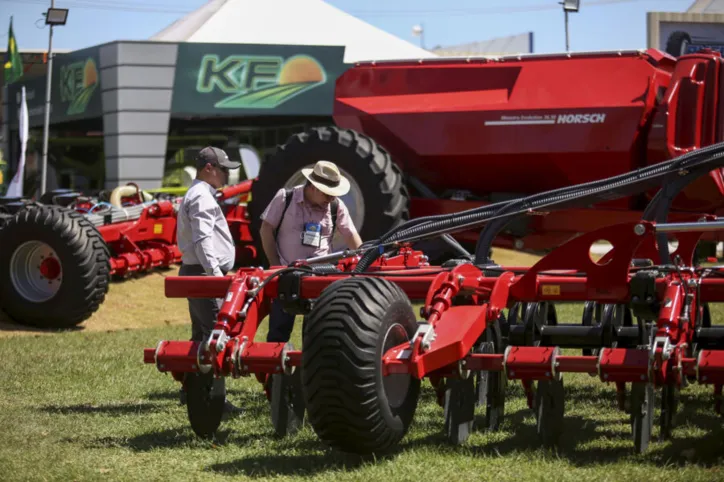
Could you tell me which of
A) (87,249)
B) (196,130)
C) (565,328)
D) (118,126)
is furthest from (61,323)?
(196,130)

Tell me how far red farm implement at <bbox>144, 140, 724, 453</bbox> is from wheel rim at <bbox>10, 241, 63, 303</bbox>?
493 cm

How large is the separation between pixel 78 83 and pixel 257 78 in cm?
436

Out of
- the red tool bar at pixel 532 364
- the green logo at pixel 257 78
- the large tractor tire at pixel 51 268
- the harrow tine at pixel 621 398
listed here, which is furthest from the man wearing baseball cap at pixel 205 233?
the green logo at pixel 257 78

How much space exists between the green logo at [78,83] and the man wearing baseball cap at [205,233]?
17676 mm

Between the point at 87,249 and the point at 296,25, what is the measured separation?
49.8 ft

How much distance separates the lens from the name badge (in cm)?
735

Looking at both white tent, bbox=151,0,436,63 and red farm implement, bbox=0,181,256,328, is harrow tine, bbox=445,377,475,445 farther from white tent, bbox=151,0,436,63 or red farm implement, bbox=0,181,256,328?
white tent, bbox=151,0,436,63

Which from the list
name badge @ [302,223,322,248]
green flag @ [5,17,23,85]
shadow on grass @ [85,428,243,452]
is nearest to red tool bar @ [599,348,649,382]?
shadow on grass @ [85,428,243,452]

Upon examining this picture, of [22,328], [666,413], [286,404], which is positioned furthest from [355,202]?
[666,413]

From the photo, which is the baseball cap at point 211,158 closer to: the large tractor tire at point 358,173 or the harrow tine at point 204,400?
the harrow tine at point 204,400

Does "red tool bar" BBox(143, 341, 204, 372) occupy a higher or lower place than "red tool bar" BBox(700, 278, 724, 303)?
lower

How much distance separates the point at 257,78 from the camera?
23.6 metres

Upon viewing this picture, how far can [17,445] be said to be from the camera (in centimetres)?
591

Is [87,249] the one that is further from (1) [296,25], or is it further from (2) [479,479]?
(1) [296,25]
